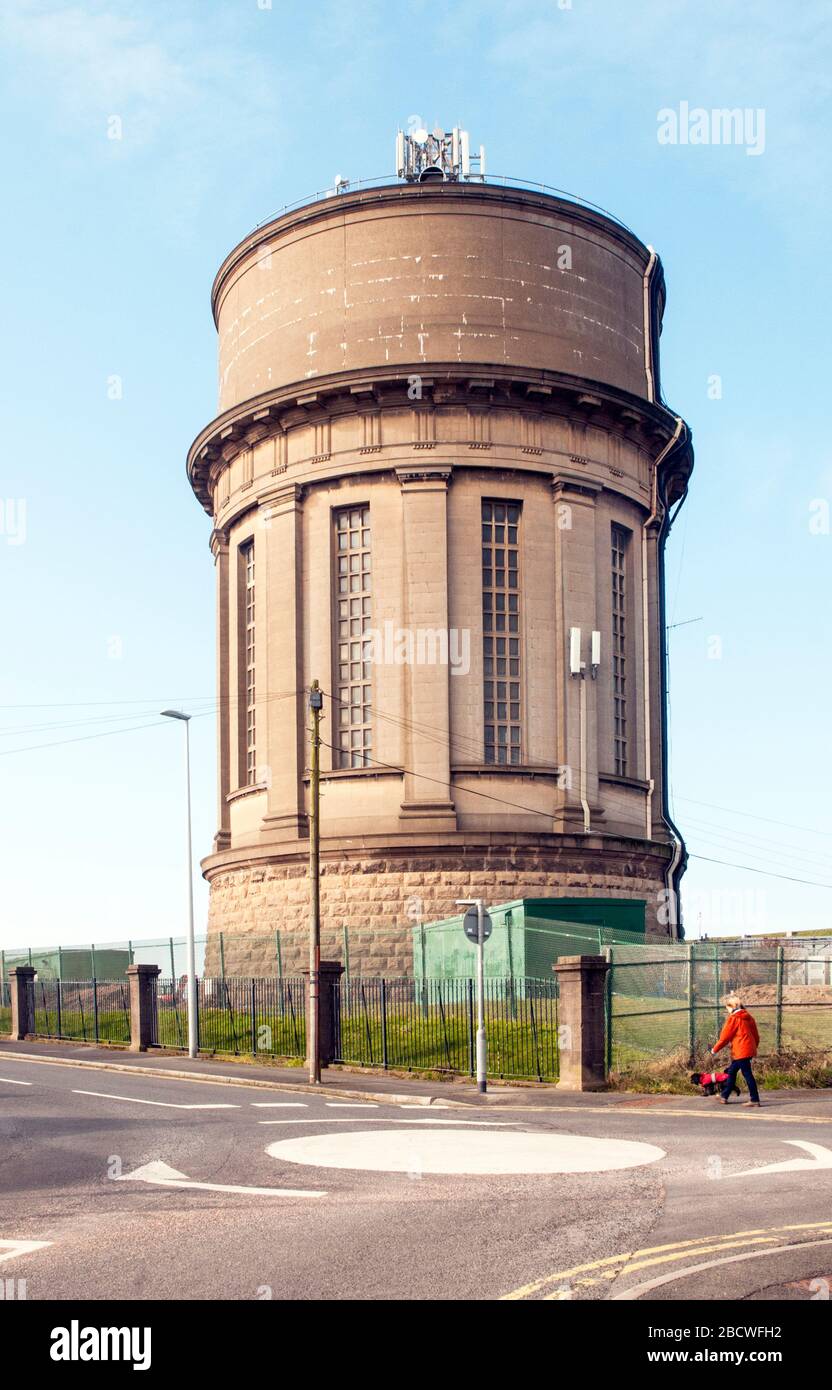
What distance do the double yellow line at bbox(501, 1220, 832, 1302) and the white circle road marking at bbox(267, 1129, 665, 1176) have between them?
3705 mm

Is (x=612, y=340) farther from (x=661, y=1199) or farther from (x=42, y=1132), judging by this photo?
(x=661, y=1199)

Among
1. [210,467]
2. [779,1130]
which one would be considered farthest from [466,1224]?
[210,467]

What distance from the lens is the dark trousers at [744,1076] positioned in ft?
70.5

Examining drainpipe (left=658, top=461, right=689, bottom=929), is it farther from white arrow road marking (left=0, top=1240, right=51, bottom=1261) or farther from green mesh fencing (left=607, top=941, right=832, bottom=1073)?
white arrow road marking (left=0, top=1240, right=51, bottom=1261)

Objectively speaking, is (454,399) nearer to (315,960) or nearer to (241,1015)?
(241,1015)

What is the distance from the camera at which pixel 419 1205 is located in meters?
11.6

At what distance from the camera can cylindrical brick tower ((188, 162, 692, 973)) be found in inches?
1742

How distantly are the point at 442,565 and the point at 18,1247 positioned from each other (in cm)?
3528

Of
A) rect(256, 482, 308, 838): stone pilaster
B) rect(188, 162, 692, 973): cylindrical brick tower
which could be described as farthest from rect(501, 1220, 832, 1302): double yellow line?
rect(256, 482, 308, 838): stone pilaster

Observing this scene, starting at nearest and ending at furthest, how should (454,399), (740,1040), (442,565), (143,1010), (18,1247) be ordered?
(18,1247), (740,1040), (143,1010), (442,565), (454,399)

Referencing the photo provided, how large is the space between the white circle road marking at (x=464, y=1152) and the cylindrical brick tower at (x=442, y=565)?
2469cm

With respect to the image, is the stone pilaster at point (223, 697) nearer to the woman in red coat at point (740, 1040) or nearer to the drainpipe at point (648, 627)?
the drainpipe at point (648, 627)

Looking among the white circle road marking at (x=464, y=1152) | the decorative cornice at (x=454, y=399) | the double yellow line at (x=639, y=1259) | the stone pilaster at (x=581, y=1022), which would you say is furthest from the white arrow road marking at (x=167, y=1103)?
the decorative cornice at (x=454, y=399)

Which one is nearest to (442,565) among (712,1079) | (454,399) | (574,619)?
(574,619)
